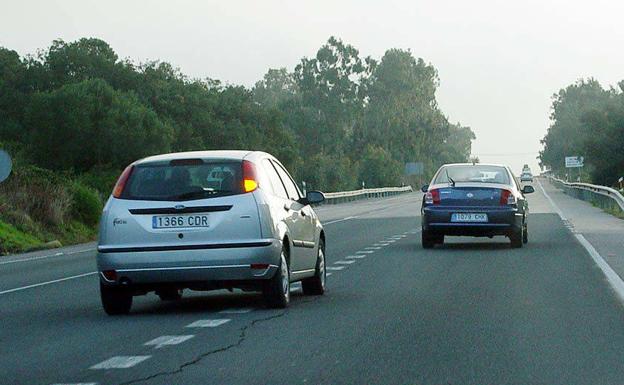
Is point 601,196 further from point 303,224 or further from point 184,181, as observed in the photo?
point 184,181

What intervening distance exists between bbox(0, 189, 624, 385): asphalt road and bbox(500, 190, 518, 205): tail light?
5177 mm

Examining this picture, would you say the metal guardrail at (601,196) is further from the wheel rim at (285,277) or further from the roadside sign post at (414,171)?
the roadside sign post at (414,171)

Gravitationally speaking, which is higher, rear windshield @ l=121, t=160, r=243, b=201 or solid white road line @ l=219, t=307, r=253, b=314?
rear windshield @ l=121, t=160, r=243, b=201

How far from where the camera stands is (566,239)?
29.4m

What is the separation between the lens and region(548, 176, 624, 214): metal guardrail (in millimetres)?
44875

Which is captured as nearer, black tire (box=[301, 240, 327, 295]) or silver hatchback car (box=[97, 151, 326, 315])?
silver hatchback car (box=[97, 151, 326, 315])

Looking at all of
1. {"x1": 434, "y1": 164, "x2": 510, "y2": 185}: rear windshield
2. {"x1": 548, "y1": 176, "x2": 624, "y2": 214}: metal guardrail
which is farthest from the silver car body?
{"x1": 548, "y1": 176, "x2": 624, "y2": 214}: metal guardrail

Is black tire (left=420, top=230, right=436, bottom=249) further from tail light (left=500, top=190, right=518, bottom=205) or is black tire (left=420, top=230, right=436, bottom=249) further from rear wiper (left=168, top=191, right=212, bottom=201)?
rear wiper (left=168, top=191, right=212, bottom=201)

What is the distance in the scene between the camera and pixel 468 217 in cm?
2623

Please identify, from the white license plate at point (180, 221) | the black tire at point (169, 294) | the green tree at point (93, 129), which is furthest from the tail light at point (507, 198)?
the green tree at point (93, 129)

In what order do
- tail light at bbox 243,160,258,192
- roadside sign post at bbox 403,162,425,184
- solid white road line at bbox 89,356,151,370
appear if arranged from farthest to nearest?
roadside sign post at bbox 403,162,425,184
tail light at bbox 243,160,258,192
solid white road line at bbox 89,356,151,370

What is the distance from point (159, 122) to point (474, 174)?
183ft

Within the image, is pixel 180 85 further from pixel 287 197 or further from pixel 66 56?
pixel 287 197

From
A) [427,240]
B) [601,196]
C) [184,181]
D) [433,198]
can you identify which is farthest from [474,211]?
[601,196]
